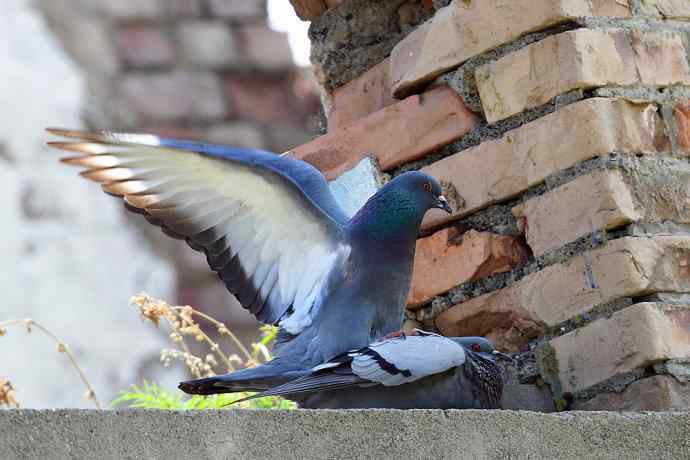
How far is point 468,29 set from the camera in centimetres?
240

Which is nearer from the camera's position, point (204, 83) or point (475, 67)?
point (475, 67)

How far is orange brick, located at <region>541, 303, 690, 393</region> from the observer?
2113 millimetres

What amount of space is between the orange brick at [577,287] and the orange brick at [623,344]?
0.04m

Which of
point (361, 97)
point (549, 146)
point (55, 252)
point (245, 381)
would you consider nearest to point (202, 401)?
point (245, 381)

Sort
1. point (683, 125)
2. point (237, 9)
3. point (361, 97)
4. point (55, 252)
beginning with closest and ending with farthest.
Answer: point (683, 125), point (361, 97), point (237, 9), point (55, 252)

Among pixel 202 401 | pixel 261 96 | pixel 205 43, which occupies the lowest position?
pixel 202 401

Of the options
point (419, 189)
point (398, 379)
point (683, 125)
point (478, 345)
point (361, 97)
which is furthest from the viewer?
point (361, 97)

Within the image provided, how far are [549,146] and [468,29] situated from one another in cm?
24

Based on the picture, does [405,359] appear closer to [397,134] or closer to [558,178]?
[558,178]

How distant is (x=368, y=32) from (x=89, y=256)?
116 centimetres

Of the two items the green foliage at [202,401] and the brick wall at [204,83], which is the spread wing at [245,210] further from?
the brick wall at [204,83]

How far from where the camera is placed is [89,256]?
3.59 meters

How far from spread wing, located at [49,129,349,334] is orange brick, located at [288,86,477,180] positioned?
0.19 metres

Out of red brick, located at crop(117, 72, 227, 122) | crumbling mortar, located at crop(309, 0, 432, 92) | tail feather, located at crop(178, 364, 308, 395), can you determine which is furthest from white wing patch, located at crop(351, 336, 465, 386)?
red brick, located at crop(117, 72, 227, 122)
